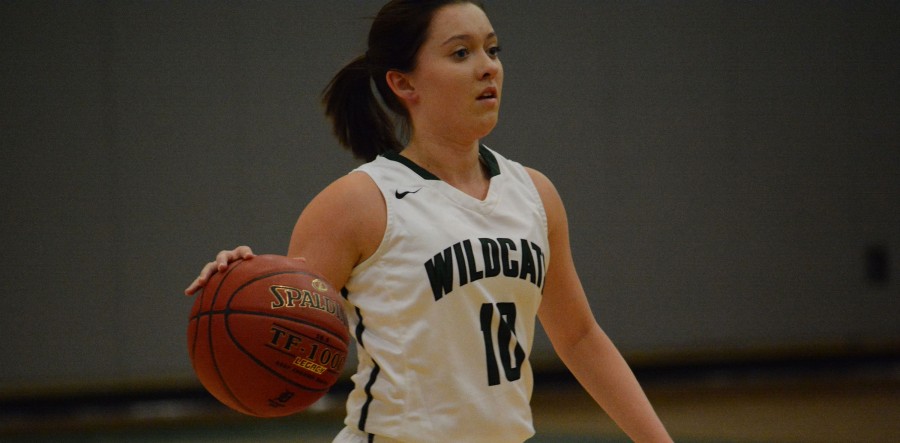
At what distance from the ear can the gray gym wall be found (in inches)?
176

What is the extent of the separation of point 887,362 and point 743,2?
9.79 ft

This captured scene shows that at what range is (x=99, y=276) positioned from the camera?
6461 mm

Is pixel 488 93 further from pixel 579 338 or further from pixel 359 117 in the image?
pixel 579 338

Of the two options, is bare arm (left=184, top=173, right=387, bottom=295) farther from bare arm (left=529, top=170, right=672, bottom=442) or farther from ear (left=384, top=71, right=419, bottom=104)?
bare arm (left=529, top=170, right=672, bottom=442)

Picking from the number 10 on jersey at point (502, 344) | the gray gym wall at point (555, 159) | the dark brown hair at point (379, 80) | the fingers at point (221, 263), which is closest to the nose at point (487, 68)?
the dark brown hair at point (379, 80)

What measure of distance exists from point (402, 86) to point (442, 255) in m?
0.44

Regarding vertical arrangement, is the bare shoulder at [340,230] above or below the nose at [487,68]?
below

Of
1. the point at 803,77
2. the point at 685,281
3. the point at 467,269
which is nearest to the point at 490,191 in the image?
the point at 467,269

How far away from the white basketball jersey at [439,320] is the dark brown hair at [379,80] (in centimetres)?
27

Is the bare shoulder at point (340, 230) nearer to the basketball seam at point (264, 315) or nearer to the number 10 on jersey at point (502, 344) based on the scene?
the basketball seam at point (264, 315)

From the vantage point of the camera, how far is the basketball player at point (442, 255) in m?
2.09

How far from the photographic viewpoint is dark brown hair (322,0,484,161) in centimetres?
225

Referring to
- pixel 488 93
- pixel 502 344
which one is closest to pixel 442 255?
pixel 502 344

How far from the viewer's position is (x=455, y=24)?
2.22 metres
